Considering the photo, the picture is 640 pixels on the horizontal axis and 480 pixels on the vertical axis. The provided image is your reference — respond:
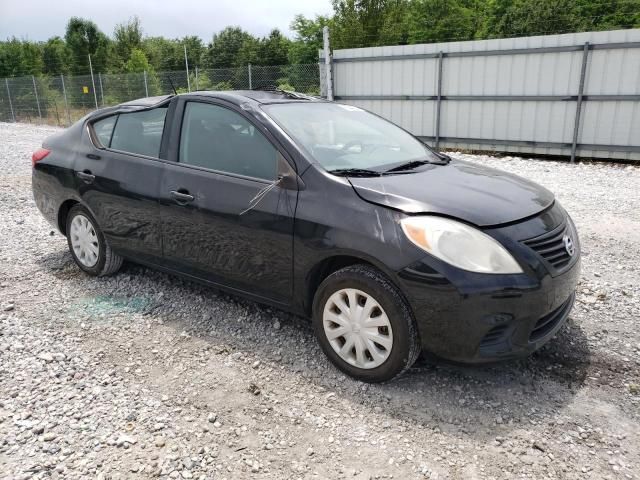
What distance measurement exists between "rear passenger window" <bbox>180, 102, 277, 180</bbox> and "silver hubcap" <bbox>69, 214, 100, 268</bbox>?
4.30 ft

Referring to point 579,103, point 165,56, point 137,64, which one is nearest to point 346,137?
point 579,103

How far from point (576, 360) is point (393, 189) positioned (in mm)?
1533

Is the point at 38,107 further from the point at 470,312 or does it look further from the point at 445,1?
the point at 445,1

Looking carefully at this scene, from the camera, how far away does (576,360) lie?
325cm

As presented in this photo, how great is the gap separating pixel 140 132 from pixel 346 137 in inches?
64.6

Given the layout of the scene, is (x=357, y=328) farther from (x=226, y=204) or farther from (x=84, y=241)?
(x=84, y=241)

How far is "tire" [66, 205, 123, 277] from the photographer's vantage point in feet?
14.8

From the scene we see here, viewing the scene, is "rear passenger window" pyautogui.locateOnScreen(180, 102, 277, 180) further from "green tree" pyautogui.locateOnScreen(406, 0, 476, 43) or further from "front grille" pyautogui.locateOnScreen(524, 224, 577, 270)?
"green tree" pyautogui.locateOnScreen(406, 0, 476, 43)

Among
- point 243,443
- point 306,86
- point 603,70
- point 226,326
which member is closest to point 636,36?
point 603,70

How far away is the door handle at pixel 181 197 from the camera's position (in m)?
3.64

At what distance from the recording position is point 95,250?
4566 mm

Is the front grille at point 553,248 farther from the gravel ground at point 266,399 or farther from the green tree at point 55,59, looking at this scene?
the green tree at point 55,59

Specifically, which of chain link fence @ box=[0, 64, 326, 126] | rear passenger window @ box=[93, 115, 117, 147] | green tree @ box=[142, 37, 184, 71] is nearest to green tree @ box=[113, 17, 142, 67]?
green tree @ box=[142, 37, 184, 71]

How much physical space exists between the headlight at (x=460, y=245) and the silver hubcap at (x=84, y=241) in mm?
2938
